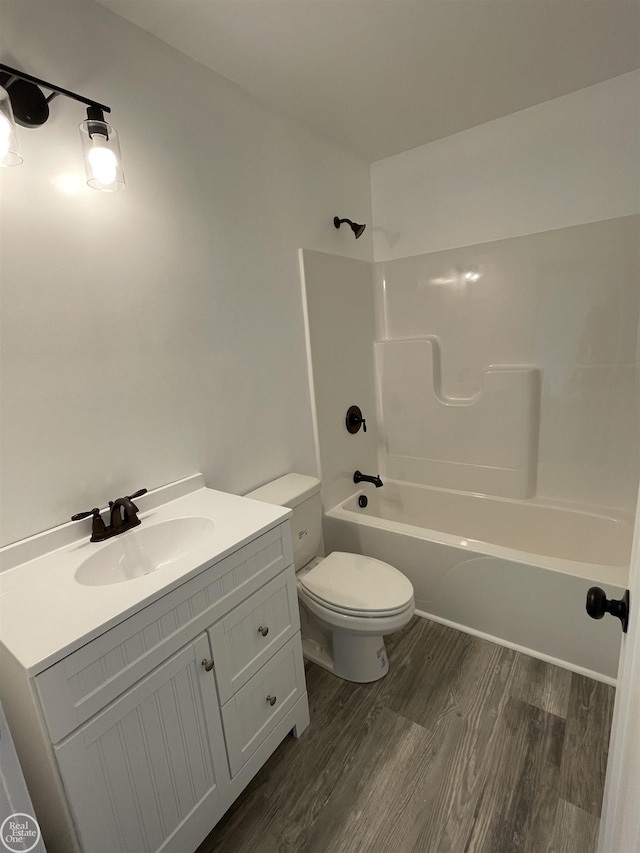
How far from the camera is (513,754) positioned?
1.39m

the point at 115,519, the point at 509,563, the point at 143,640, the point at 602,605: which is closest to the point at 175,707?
the point at 143,640

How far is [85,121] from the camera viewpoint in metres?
1.10

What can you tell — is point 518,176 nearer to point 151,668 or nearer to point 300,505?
point 300,505

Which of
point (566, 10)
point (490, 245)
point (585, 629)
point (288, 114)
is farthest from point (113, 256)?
point (585, 629)

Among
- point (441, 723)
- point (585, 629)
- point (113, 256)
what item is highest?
point (113, 256)

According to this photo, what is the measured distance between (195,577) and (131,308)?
89 centimetres

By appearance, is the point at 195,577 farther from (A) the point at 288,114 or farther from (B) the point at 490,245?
(B) the point at 490,245

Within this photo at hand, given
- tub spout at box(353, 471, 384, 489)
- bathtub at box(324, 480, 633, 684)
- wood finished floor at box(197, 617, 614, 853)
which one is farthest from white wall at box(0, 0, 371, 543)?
wood finished floor at box(197, 617, 614, 853)

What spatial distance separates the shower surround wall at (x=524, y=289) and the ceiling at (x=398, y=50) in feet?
0.72

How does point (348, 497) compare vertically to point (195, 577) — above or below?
below

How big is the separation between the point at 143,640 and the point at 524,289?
88.9 inches

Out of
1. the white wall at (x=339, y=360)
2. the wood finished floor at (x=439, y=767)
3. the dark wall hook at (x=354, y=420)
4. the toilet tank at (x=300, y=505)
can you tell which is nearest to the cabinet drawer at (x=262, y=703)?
the wood finished floor at (x=439, y=767)

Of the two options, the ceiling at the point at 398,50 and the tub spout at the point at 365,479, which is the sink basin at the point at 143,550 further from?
the ceiling at the point at 398,50

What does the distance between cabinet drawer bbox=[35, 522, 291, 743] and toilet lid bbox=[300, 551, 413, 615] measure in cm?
43
